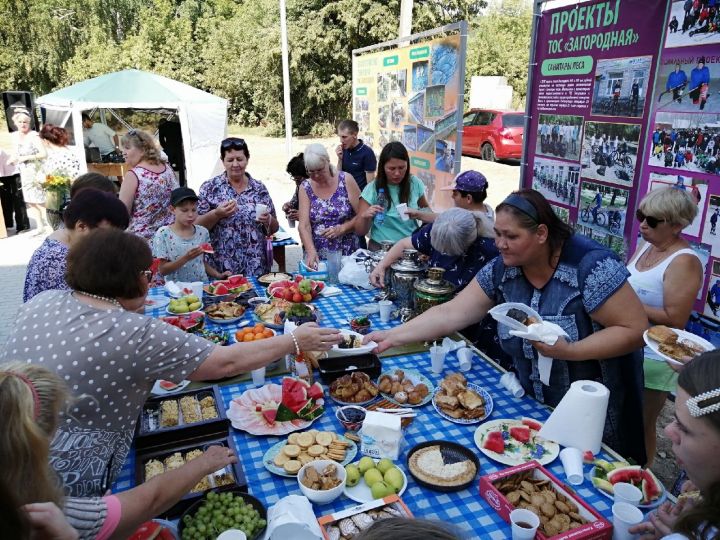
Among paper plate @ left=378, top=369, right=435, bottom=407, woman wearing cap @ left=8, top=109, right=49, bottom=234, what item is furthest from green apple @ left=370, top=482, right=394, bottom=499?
woman wearing cap @ left=8, top=109, right=49, bottom=234

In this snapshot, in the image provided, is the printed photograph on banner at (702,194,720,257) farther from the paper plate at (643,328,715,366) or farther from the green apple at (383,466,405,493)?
the green apple at (383,466,405,493)

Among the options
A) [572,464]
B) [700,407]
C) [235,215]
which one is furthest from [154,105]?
[700,407]

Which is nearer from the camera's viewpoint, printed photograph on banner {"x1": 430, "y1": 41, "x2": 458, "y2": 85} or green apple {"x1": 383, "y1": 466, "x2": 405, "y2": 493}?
green apple {"x1": 383, "y1": 466, "x2": 405, "y2": 493}

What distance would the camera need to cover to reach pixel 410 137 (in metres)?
7.37

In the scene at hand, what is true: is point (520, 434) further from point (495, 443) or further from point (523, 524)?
point (523, 524)

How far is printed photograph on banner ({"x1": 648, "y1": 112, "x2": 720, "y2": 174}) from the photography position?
→ 3352mm

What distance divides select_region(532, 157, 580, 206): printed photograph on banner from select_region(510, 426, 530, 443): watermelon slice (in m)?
2.94

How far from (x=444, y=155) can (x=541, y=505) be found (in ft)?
16.5

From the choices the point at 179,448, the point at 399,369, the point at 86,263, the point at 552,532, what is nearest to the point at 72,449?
the point at 179,448

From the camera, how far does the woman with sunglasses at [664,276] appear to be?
302cm

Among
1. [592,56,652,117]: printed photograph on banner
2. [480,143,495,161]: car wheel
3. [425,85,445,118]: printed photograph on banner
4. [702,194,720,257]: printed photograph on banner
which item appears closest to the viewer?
[702,194,720,257]: printed photograph on banner

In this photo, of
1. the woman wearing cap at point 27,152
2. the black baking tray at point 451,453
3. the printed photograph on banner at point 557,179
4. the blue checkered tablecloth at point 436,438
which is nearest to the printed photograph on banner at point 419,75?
the printed photograph on banner at point 557,179

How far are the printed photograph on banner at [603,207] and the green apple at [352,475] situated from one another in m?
3.21

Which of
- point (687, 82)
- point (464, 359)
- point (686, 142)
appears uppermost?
point (687, 82)
